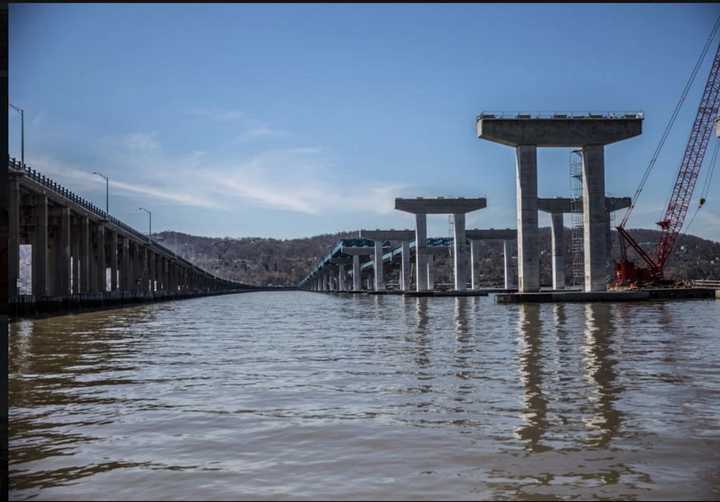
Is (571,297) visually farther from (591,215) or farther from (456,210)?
(456,210)

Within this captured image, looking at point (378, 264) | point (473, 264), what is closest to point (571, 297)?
point (473, 264)

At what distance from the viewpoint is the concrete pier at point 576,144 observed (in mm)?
70562

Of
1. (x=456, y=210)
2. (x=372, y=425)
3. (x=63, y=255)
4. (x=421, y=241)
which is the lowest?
(x=372, y=425)

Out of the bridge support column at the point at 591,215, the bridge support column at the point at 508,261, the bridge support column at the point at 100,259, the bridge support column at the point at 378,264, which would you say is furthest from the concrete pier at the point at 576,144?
the bridge support column at the point at 378,264

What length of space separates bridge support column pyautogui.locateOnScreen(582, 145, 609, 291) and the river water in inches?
1942

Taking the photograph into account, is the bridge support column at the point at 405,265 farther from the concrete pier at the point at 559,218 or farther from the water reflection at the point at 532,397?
the water reflection at the point at 532,397

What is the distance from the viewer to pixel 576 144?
71438mm

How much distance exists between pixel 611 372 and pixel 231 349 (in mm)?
13561

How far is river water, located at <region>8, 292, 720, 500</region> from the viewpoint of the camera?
319 inches

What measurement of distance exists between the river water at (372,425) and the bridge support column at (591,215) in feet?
162

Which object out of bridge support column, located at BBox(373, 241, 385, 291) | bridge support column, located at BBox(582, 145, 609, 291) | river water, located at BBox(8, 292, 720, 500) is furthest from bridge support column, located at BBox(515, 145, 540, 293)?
bridge support column, located at BBox(373, 241, 385, 291)

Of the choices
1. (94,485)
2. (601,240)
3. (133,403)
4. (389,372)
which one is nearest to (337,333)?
(389,372)

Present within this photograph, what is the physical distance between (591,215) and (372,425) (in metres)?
63.2

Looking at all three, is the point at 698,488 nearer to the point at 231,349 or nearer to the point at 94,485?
the point at 94,485
